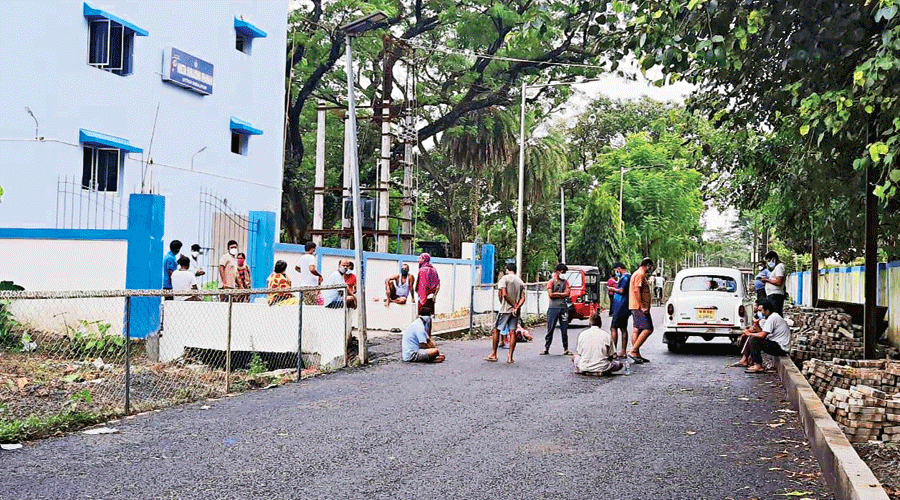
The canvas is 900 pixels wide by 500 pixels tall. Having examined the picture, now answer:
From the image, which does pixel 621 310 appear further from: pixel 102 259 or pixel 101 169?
pixel 101 169

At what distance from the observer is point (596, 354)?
13.8 m

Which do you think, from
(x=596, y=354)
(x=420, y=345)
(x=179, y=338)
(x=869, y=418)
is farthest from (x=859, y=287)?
(x=179, y=338)

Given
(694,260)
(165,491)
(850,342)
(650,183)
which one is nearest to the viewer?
(165,491)

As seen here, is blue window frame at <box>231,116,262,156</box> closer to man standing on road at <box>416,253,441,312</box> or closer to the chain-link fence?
the chain-link fence

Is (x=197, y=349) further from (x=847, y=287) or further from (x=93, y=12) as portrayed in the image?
(x=847, y=287)

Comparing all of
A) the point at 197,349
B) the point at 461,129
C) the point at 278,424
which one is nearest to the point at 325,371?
the point at 197,349

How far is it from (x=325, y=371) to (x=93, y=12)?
30.2 ft

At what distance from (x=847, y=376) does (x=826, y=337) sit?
793 cm

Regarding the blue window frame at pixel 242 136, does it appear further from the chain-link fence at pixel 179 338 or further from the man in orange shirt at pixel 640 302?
the man in orange shirt at pixel 640 302

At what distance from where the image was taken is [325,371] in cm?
1379

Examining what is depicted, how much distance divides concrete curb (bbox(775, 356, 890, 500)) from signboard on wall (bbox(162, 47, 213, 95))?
1513 cm

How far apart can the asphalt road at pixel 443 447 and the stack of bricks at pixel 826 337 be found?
11.7ft

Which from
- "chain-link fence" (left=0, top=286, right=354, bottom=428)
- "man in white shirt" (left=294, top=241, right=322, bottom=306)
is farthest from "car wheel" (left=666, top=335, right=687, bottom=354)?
"chain-link fence" (left=0, top=286, right=354, bottom=428)

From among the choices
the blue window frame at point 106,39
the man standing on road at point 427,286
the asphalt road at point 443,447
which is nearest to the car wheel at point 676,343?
the man standing on road at point 427,286
